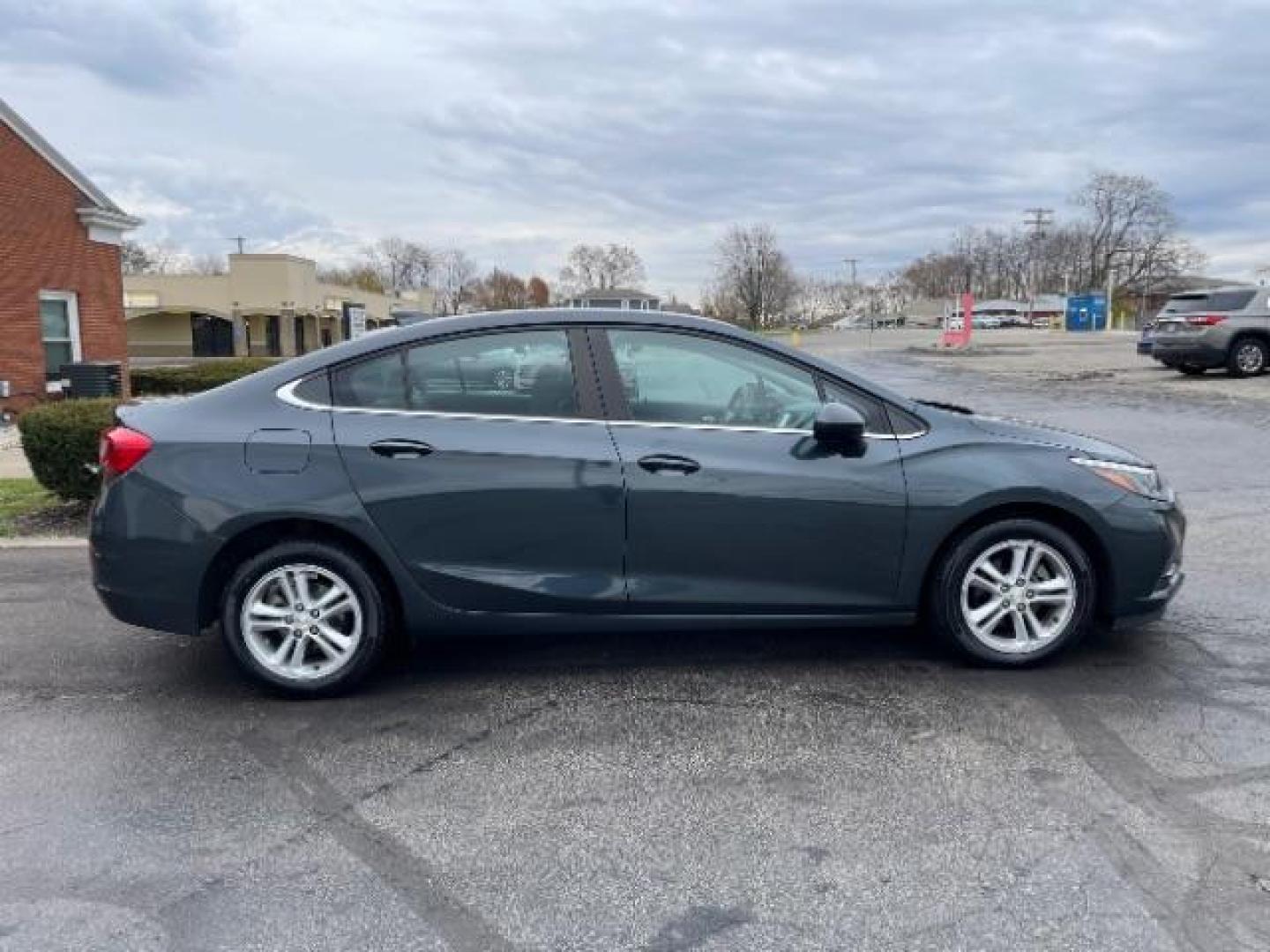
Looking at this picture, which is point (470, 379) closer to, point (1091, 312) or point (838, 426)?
point (838, 426)

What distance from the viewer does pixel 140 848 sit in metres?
2.93

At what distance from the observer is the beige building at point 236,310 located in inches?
1961

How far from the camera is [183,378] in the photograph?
2236 centimetres

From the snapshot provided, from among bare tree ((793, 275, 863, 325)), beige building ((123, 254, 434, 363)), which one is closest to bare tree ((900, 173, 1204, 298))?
bare tree ((793, 275, 863, 325))

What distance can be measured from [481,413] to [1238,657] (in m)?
3.58

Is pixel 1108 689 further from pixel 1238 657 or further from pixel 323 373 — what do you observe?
pixel 323 373

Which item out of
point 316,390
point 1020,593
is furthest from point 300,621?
point 1020,593

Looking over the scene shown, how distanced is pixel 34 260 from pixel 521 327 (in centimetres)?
1688

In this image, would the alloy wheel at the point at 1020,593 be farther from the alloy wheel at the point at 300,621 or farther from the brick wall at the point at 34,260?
the brick wall at the point at 34,260

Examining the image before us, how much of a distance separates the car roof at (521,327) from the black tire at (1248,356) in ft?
59.8

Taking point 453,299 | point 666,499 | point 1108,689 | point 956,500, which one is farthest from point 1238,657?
point 453,299

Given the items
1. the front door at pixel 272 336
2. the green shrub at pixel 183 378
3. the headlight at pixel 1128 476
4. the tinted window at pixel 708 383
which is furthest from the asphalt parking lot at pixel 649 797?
the front door at pixel 272 336

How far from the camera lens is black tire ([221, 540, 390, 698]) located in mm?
3918

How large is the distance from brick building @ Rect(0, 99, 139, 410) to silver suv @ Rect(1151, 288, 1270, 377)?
21.4 m
